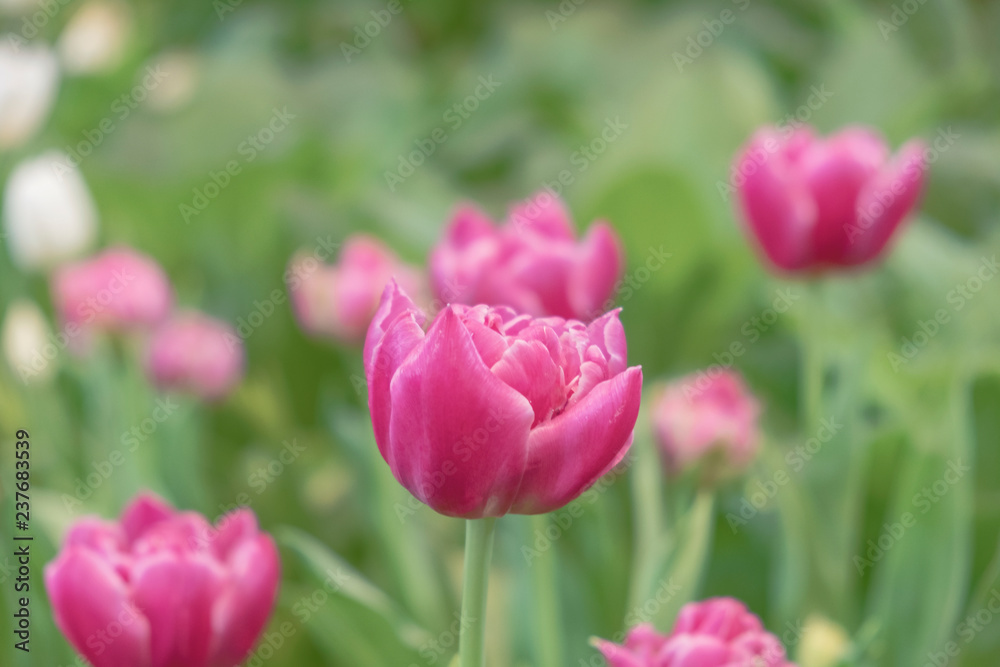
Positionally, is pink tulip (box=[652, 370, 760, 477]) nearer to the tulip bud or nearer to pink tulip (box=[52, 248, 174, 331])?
the tulip bud

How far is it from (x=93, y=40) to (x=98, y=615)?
0.93 m

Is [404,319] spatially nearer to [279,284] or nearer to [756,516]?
[756,516]

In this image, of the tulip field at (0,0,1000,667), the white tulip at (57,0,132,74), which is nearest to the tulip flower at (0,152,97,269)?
the tulip field at (0,0,1000,667)

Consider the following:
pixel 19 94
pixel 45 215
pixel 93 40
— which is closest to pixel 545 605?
pixel 45 215

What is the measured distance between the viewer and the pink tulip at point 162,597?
300mm

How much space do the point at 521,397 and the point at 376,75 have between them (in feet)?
3.37

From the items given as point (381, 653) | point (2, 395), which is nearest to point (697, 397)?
point (381, 653)

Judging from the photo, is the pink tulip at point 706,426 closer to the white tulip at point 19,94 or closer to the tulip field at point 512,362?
the tulip field at point 512,362

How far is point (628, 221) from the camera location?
0.74 meters

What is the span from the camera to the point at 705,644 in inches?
10.6

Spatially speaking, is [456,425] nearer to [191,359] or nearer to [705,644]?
[705,644]

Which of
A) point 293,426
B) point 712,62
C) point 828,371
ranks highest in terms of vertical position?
point 712,62

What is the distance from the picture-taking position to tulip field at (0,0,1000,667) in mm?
289

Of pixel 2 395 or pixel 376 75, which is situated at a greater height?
pixel 376 75
